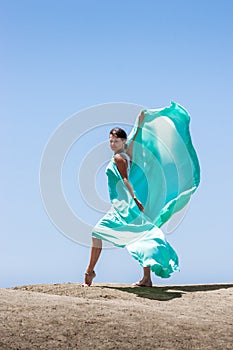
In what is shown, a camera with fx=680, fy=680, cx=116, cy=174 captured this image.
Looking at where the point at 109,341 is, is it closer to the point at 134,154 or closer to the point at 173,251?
the point at 173,251

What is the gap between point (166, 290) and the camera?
10766mm

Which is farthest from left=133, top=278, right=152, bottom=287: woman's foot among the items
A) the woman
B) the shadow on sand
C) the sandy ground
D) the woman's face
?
the woman's face

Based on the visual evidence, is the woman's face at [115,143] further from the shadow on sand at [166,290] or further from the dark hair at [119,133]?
the shadow on sand at [166,290]

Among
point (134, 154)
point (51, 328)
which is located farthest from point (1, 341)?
point (134, 154)

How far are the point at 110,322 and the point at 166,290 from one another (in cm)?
322

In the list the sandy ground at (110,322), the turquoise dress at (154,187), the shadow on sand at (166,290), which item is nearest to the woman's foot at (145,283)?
the shadow on sand at (166,290)

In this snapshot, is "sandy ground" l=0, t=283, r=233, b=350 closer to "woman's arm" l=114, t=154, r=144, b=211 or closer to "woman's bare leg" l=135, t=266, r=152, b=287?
"woman's bare leg" l=135, t=266, r=152, b=287

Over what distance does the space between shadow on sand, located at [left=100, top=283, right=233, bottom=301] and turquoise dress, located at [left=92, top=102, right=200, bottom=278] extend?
13.0 inches

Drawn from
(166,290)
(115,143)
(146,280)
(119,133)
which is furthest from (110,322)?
(119,133)

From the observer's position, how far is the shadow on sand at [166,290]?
32.8 feet

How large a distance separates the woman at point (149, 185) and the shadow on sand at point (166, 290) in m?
0.31

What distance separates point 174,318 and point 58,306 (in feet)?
4.60

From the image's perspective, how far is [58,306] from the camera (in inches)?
322

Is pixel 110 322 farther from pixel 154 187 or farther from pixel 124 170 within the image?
pixel 154 187
